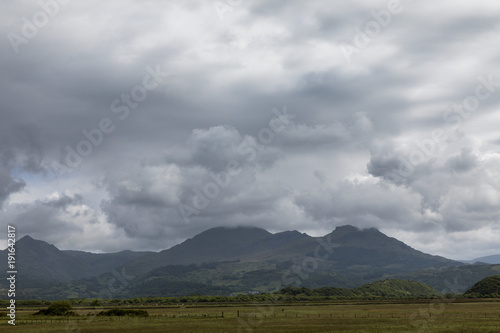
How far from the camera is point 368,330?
91.3 meters

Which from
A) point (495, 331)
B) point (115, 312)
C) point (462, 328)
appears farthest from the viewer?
point (115, 312)

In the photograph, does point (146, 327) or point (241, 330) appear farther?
point (146, 327)

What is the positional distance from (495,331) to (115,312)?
367 ft

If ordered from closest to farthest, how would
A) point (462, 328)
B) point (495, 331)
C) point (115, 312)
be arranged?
point (495, 331), point (462, 328), point (115, 312)

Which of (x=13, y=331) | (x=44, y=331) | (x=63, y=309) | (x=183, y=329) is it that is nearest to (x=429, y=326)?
(x=183, y=329)

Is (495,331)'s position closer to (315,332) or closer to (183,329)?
(315,332)

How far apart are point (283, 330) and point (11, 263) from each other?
5992cm

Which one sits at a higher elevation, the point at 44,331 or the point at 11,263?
the point at 11,263

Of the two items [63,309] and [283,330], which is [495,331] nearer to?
[283,330]

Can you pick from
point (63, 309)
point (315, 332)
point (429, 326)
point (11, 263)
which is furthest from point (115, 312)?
point (429, 326)

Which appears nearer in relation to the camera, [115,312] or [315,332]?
[315,332]

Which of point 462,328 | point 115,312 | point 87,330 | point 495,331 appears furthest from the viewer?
point 115,312

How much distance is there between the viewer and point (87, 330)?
323 feet

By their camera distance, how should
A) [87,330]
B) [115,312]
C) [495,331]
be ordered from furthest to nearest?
[115,312] → [87,330] → [495,331]
